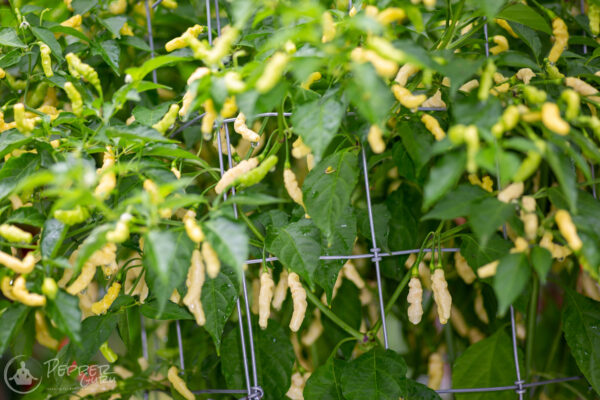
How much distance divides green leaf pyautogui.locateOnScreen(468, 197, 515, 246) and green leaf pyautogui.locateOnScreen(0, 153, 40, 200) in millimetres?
637

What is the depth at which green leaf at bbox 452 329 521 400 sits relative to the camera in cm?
115

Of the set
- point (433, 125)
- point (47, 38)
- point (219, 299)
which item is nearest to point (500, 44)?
point (433, 125)

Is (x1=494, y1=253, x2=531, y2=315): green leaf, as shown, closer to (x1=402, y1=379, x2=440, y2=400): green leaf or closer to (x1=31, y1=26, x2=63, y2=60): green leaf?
(x1=402, y1=379, x2=440, y2=400): green leaf

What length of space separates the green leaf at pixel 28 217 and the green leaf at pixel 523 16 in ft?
2.49

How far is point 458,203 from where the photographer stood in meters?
0.76

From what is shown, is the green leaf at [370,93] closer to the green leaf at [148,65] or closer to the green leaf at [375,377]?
the green leaf at [148,65]

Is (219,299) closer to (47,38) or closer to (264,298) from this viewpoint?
(264,298)

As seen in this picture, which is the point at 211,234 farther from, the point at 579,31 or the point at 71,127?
the point at 579,31

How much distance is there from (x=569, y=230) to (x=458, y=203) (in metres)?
0.13

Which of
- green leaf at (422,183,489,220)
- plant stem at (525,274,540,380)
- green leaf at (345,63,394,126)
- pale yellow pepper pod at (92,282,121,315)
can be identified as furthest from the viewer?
plant stem at (525,274,540,380)

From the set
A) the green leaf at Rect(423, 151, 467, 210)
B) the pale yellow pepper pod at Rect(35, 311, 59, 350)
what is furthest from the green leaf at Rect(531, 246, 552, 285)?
the pale yellow pepper pod at Rect(35, 311, 59, 350)

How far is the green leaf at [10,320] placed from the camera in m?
0.79

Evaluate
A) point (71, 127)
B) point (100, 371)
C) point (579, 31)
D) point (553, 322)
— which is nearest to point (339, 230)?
point (71, 127)
